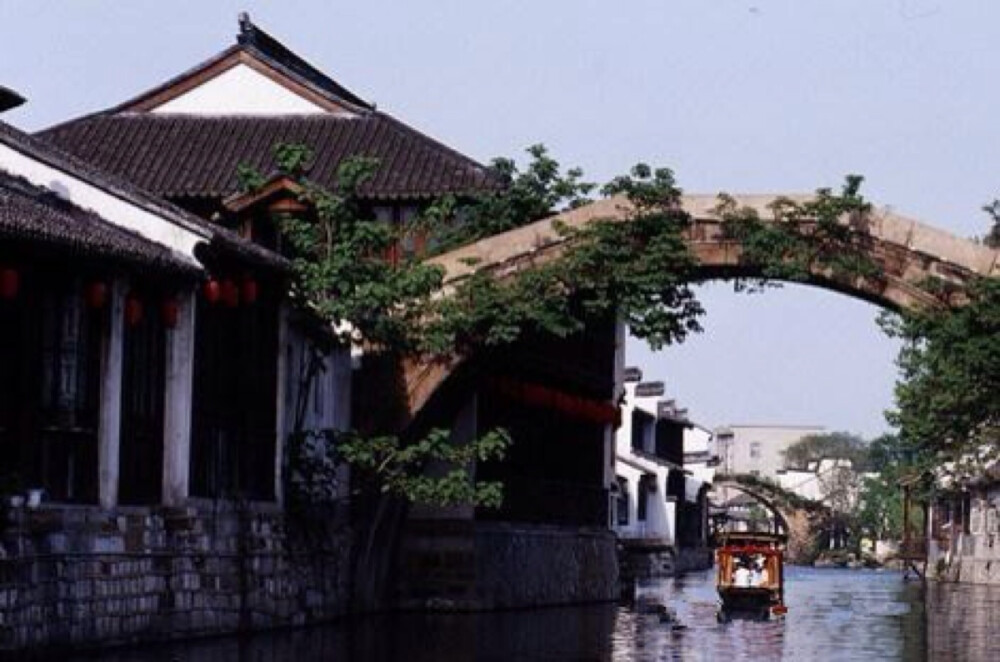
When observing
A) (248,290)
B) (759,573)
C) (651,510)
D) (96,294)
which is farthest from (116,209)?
(651,510)

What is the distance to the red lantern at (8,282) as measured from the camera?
2617 centimetres

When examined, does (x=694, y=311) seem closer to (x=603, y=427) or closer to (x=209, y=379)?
(x=209, y=379)

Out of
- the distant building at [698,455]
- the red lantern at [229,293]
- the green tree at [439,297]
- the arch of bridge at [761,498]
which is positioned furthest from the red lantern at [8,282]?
Result: the arch of bridge at [761,498]

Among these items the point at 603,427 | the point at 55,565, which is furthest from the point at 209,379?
the point at 603,427

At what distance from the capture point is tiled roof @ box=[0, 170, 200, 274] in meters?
25.5

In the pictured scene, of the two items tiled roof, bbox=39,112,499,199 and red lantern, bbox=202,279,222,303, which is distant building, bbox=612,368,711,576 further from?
red lantern, bbox=202,279,222,303

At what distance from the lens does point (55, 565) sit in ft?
89.1

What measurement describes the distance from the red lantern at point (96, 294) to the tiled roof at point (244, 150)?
1723cm

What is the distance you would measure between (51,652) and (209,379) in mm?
7178

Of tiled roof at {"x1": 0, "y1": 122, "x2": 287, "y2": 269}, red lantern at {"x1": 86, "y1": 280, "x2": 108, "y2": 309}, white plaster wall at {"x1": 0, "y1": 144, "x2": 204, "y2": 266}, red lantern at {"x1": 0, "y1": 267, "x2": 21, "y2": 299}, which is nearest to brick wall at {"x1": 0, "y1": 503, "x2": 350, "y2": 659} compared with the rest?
red lantern at {"x1": 0, "y1": 267, "x2": 21, "y2": 299}

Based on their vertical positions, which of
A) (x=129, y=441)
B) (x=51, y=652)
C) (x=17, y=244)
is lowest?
(x=51, y=652)

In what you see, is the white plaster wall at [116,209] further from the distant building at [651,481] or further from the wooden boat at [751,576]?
the distant building at [651,481]

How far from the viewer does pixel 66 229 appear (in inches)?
1057

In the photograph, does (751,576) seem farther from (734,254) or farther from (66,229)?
(66,229)
